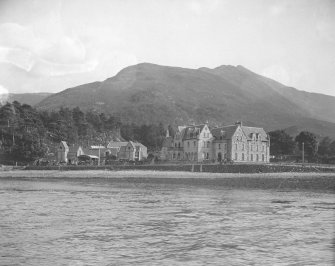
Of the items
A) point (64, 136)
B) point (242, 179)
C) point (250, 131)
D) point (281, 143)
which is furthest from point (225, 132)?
point (64, 136)

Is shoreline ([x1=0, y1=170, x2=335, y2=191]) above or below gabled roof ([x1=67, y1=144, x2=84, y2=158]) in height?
below

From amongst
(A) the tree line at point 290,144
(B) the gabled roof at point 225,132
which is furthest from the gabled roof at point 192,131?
(A) the tree line at point 290,144

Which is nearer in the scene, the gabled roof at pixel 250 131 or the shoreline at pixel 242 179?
the shoreline at pixel 242 179

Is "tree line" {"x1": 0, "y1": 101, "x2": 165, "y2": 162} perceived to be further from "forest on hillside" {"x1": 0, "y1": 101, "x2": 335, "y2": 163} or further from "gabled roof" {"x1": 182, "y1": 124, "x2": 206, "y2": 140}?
"gabled roof" {"x1": 182, "y1": 124, "x2": 206, "y2": 140}

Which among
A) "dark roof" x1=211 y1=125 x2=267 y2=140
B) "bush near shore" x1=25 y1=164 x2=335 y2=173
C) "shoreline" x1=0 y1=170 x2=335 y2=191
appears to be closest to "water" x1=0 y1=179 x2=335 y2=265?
"shoreline" x1=0 y1=170 x2=335 y2=191

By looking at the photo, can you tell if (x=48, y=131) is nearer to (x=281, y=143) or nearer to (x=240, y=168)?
(x=281, y=143)

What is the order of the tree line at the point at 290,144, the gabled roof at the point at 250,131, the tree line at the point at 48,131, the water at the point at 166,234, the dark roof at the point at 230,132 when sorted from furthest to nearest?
1. the tree line at the point at 290,144
2. the gabled roof at the point at 250,131
3. the dark roof at the point at 230,132
4. the tree line at the point at 48,131
5. the water at the point at 166,234

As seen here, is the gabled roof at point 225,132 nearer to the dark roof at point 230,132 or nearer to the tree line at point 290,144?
the dark roof at point 230,132
